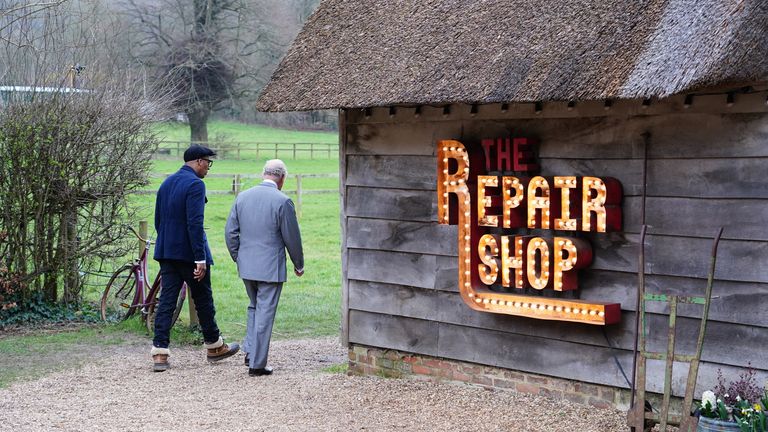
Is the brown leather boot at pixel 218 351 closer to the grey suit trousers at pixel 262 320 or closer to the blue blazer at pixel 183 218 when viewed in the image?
the grey suit trousers at pixel 262 320

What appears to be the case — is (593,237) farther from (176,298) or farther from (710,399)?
(176,298)

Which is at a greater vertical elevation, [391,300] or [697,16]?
[697,16]

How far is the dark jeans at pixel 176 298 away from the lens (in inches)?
368

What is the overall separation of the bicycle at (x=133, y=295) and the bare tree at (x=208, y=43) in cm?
2413

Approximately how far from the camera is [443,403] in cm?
771

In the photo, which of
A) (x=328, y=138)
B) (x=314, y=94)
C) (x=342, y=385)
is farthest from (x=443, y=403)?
(x=328, y=138)

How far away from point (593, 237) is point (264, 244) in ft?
9.91

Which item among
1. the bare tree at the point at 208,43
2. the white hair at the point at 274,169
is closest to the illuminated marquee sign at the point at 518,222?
the white hair at the point at 274,169

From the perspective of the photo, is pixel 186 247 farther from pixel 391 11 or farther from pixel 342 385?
pixel 391 11

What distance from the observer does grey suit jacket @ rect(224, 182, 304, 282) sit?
8844 millimetres

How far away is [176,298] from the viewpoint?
9.45 metres

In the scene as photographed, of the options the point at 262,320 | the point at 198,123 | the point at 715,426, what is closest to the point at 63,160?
the point at 262,320

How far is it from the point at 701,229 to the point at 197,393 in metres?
4.10

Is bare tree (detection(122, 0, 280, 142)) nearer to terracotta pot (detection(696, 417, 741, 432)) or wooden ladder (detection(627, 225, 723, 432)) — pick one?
wooden ladder (detection(627, 225, 723, 432))
